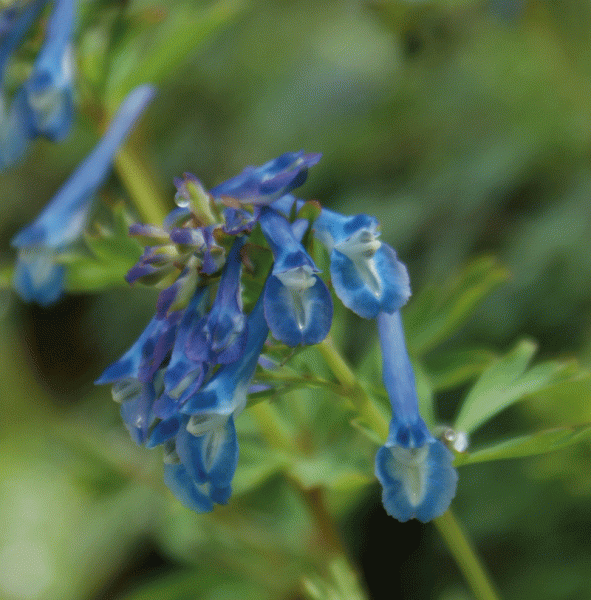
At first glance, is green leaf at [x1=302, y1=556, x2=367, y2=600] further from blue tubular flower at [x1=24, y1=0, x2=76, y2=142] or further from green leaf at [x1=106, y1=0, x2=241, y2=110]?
green leaf at [x1=106, y1=0, x2=241, y2=110]

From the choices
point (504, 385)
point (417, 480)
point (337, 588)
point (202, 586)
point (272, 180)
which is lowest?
point (202, 586)

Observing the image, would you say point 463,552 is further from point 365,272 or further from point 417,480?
point 365,272

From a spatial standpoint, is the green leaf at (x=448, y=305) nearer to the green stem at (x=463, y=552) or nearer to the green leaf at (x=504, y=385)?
the green leaf at (x=504, y=385)

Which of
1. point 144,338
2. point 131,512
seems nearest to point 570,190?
point 144,338

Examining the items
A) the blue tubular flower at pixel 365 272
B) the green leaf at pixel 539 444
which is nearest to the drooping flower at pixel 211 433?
the blue tubular flower at pixel 365 272

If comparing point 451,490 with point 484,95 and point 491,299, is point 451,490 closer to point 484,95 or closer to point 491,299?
point 491,299

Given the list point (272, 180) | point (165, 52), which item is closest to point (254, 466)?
point (272, 180)
